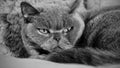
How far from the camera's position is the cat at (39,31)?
1.20 metres

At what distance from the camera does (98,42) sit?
47.5 inches

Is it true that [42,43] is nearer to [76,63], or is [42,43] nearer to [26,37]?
[26,37]

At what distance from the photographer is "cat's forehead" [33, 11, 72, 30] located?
120cm

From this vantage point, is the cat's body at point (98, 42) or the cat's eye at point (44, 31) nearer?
the cat's body at point (98, 42)

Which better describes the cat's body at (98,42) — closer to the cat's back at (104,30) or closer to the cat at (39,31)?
the cat's back at (104,30)

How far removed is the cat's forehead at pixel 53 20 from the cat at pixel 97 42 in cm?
15

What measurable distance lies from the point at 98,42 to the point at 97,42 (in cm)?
1

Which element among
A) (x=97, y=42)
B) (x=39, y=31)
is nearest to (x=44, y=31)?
(x=39, y=31)

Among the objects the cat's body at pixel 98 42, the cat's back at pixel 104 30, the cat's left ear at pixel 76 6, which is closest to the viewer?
the cat's body at pixel 98 42

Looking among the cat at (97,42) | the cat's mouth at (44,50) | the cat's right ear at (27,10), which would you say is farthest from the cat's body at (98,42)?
the cat's right ear at (27,10)

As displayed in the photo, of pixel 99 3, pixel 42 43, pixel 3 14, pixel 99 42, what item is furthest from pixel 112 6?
pixel 3 14

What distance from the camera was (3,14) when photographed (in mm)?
1210

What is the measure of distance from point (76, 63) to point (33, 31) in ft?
1.25

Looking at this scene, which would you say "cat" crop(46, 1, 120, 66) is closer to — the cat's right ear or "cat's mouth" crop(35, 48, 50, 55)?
"cat's mouth" crop(35, 48, 50, 55)
